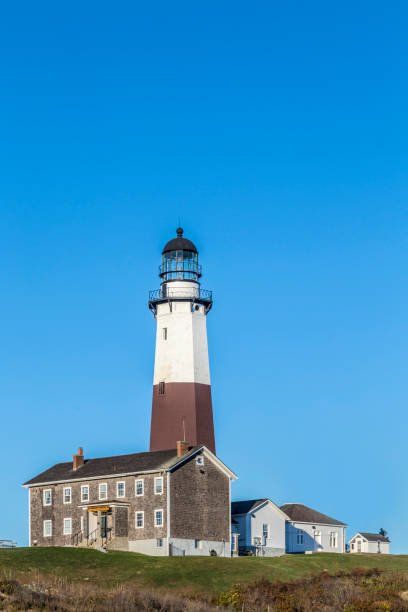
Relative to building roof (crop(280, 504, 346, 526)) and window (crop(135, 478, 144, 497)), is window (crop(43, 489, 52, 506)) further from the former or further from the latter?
building roof (crop(280, 504, 346, 526))

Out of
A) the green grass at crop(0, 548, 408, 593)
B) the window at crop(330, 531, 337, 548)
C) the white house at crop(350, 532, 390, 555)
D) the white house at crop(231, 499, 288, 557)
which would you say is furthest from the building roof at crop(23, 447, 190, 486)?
the white house at crop(350, 532, 390, 555)

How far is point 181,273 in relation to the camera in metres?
75.8

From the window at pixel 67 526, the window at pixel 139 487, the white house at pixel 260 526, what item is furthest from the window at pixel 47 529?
the white house at pixel 260 526

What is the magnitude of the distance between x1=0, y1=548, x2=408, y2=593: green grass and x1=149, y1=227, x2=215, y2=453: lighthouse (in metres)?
11.6

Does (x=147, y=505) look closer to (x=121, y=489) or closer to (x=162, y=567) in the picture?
(x=121, y=489)

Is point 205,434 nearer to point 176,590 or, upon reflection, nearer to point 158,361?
point 158,361

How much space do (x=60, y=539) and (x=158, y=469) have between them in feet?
31.0

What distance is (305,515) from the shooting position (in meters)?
A: 80.9

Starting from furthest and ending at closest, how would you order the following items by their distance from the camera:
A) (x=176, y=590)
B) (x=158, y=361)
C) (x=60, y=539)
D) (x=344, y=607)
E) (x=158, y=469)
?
(x=158, y=361) < (x=60, y=539) < (x=158, y=469) < (x=176, y=590) < (x=344, y=607)

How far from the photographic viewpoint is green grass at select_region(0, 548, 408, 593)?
51781 mm

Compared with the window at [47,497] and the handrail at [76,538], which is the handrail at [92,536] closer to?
the handrail at [76,538]

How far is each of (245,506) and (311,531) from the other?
9.50m

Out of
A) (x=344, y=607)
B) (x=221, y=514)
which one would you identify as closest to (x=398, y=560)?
(x=221, y=514)

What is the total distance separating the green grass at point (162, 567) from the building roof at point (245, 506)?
28.5ft
